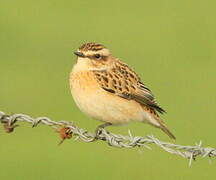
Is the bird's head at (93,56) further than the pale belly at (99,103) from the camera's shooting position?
Yes

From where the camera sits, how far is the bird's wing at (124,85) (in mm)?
12039

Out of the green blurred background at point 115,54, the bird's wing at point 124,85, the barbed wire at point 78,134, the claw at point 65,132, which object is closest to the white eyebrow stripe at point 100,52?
the bird's wing at point 124,85

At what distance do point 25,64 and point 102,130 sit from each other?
526 inches

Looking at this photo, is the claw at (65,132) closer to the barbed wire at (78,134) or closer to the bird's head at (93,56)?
the barbed wire at (78,134)

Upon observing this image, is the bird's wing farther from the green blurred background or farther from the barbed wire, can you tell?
the green blurred background

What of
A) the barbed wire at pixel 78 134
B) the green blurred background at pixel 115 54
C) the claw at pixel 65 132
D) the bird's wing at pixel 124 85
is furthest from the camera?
the green blurred background at pixel 115 54

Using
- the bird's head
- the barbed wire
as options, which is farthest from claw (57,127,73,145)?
the bird's head

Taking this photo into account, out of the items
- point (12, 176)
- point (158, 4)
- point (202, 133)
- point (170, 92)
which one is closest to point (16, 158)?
point (12, 176)

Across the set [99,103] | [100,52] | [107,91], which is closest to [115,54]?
[100,52]

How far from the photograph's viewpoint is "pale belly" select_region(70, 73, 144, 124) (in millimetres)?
11727

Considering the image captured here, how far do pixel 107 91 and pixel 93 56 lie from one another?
1.50ft

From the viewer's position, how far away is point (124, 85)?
39.9 feet

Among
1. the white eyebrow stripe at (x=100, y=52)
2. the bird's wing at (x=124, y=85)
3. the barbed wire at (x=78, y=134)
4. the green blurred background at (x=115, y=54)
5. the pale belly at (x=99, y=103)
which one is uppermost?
the green blurred background at (x=115, y=54)

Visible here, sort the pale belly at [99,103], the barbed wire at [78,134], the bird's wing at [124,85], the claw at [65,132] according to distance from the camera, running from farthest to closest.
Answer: the bird's wing at [124,85] < the pale belly at [99,103] < the claw at [65,132] < the barbed wire at [78,134]
